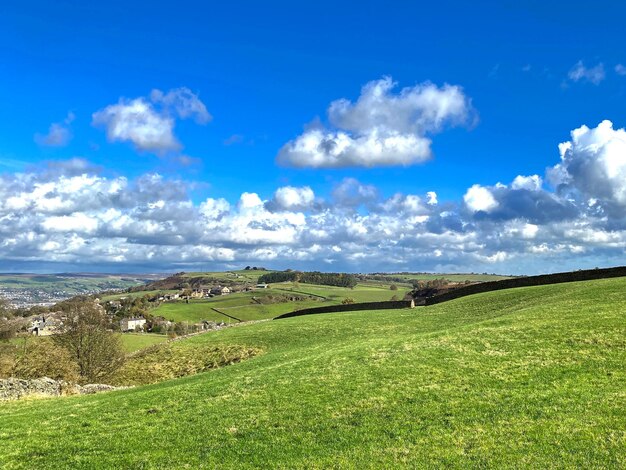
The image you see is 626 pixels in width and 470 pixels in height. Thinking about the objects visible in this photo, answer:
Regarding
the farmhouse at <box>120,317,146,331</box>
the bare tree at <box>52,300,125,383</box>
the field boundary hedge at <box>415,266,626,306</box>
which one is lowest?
the farmhouse at <box>120,317,146,331</box>

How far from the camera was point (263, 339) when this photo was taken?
1594 inches

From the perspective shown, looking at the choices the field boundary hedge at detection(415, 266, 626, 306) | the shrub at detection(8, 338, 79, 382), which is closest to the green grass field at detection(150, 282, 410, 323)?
the field boundary hedge at detection(415, 266, 626, 306)

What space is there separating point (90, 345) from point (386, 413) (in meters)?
32.8

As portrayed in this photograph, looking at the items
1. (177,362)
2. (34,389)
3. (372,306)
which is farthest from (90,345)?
(372,306)

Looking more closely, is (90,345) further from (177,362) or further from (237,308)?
(237,308)

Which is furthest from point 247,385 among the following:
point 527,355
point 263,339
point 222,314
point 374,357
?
point 222,314

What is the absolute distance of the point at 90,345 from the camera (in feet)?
127

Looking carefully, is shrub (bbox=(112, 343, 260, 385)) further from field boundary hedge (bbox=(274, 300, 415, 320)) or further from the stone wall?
field boundary hedge (bbox=(274, 300, 415, 320))

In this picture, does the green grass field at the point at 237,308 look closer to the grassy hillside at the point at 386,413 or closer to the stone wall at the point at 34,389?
the stone wall at the point at 34,389

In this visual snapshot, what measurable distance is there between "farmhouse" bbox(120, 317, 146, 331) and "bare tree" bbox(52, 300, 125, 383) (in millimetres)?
79439

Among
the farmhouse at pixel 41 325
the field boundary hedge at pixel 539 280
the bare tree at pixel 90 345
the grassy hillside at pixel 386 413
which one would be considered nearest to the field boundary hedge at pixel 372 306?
the field boundary hedge at pixel 539 280

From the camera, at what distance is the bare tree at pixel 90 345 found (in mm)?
37656

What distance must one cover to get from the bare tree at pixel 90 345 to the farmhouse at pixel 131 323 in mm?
79439

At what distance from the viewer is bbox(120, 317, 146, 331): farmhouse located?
116625 millimetres
